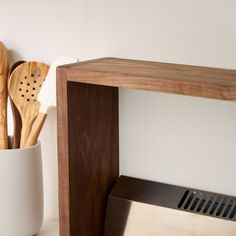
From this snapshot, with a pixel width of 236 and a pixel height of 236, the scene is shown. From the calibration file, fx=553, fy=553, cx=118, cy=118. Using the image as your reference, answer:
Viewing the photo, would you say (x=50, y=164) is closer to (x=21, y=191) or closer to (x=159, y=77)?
(x=21, y=191)

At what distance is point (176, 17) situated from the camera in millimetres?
876

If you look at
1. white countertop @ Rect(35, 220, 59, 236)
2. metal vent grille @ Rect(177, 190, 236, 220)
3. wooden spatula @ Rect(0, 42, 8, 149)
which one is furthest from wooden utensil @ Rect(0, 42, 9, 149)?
metal vent grille @ Rect(177, 190, 236, 220)

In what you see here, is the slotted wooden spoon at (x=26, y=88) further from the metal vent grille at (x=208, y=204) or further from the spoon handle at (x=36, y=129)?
the metal vent grille at (x=208, y=204)

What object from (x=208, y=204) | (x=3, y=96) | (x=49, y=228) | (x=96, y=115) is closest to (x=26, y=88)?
(x=3, y=96)

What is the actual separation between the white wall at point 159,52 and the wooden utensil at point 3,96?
45mm

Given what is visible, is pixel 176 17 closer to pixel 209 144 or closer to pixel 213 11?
pixel 213 11

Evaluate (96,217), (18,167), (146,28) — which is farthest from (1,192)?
(146,28)

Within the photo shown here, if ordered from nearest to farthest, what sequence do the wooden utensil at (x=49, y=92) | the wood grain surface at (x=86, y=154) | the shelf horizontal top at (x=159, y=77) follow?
1. the shelf horizontal top at (x=159, y=77)
2. the wood grain surface at (x=86, y=154)
3. the wooden utensil at (x=49, y=92)

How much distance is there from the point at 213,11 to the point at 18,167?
424 millimetres

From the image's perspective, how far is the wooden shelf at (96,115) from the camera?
0.75 meters

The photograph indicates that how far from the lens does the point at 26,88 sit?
3.27 feet

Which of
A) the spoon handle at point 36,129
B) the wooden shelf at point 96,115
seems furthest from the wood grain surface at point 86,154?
the spoon handle at point 36,129

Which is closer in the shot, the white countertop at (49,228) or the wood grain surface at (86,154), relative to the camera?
the wood grain surface at (86,154)

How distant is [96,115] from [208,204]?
24 cm
